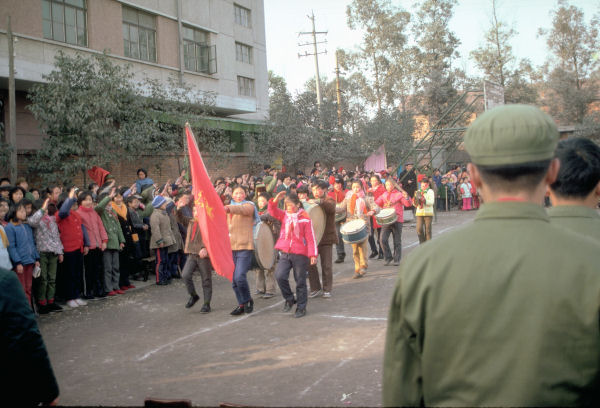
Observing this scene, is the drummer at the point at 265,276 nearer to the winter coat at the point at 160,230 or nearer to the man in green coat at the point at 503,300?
the winter coat at the point at 160,230

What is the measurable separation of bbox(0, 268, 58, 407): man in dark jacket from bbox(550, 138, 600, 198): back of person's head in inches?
106

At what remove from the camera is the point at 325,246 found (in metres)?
9.60

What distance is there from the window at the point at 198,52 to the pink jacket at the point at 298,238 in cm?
1894

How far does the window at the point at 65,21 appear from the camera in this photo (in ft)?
60.4

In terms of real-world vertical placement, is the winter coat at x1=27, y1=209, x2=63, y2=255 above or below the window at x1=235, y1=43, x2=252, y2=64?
below

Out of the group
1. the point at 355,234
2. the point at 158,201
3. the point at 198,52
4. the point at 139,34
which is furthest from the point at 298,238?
the point at 198,52

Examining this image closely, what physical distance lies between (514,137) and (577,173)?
1358 mm

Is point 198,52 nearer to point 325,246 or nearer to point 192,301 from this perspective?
point 325,246

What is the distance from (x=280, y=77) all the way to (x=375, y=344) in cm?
6402

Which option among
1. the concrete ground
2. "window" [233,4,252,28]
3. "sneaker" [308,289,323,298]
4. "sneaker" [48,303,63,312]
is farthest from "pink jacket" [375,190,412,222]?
"window" [233,4,252,28]

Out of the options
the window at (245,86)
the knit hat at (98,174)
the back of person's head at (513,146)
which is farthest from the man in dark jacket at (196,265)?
the window at (245,86)

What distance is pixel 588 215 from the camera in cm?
271

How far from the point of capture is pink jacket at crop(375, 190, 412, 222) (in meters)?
12.0

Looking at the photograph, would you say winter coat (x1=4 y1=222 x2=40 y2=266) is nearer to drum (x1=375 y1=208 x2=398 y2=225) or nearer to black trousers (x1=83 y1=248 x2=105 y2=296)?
black trousers (x1=83 y1=248 x2=105 y2=296)
